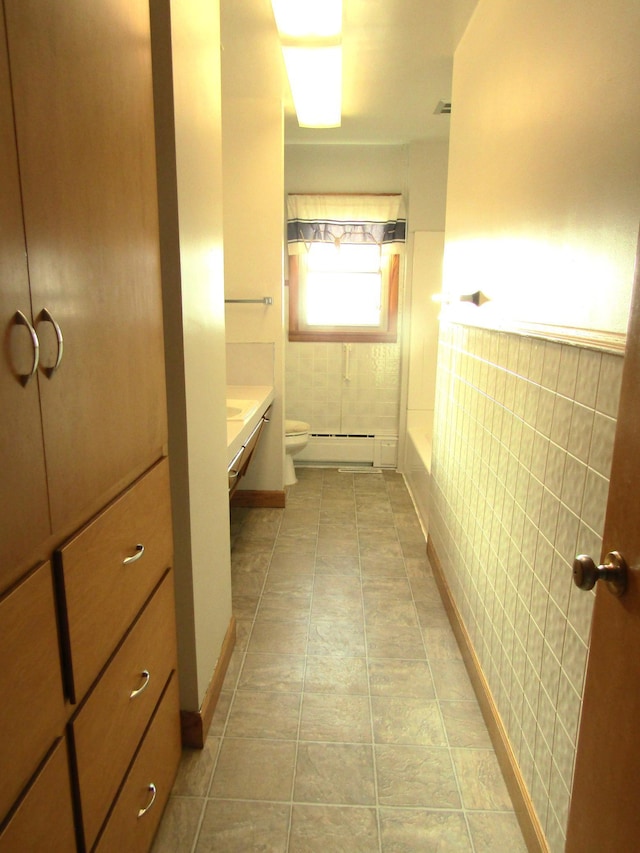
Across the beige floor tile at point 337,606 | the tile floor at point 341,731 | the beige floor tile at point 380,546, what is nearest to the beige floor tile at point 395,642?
the tile floor at point 341,731

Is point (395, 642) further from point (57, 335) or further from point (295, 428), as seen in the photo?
point (295, 428)

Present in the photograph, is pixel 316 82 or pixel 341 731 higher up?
pixel 316 82

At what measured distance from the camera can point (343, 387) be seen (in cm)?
449

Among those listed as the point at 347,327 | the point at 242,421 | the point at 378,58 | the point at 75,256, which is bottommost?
the point at 242,421

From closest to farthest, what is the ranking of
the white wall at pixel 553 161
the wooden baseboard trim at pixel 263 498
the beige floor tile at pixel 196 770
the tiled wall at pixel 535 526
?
the white wall at pixel 553 161, the tiled wall at pixel 535 526, the beige floor tile at pixel 196 770, the wooden baseboard trim at pixel 263 498

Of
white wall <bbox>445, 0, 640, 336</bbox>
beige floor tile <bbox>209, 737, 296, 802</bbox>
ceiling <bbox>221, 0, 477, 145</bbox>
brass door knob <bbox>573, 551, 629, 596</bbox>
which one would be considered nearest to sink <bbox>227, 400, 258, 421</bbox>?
white wall <bbox>445, 0, 640, 336</bbox>

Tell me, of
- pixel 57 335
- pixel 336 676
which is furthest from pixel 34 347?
pixel 336 676

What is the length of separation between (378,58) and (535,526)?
2.38m

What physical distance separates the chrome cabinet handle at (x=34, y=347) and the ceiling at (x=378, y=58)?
80.9 inches

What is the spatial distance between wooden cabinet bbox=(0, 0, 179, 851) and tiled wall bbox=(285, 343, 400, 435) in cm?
326

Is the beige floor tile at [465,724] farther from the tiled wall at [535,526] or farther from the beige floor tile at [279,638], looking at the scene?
the beige floor tile at [279,638]

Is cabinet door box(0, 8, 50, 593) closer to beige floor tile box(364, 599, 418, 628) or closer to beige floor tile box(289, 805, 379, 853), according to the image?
beige floor tile box(289, 805, 379, 853)

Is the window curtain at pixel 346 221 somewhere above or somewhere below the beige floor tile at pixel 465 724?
above

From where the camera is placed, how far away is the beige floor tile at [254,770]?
4.86 ft
